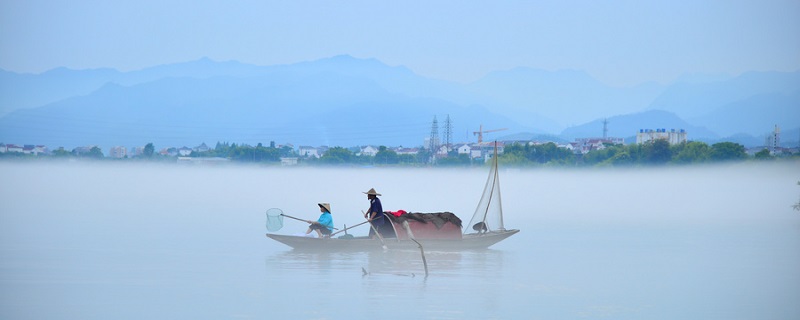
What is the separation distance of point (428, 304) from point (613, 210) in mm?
34593

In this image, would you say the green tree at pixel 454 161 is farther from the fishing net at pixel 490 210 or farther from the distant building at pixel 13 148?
the fishing net at pixel 490 210

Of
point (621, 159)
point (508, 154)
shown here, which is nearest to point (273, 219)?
point (508, 154)

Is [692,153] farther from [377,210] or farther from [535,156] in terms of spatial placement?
[377,210]

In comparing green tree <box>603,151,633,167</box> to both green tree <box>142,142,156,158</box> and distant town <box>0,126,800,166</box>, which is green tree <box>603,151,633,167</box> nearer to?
distant town <box>0,126,800,166</box>

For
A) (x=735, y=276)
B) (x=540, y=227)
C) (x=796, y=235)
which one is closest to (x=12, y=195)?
(x=540, y=227)

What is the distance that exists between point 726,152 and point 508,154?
2783 cm

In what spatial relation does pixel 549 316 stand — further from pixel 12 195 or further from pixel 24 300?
pixel 12 195

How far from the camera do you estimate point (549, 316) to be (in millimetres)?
17203

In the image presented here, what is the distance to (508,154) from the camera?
13175 cm

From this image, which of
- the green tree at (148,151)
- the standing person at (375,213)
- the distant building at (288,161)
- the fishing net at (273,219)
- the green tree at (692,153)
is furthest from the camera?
the green tree at (148,151)

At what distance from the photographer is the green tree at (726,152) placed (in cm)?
11312

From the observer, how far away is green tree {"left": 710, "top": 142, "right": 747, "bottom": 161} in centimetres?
11312

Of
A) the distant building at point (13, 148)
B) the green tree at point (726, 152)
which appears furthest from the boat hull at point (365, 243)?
the distant building at point (13, 148)

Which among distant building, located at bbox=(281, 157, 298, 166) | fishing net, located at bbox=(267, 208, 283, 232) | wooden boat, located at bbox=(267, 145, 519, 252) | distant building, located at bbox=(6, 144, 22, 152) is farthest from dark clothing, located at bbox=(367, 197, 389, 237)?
distant building, located at bbox=(6, 144, 22, 152)
